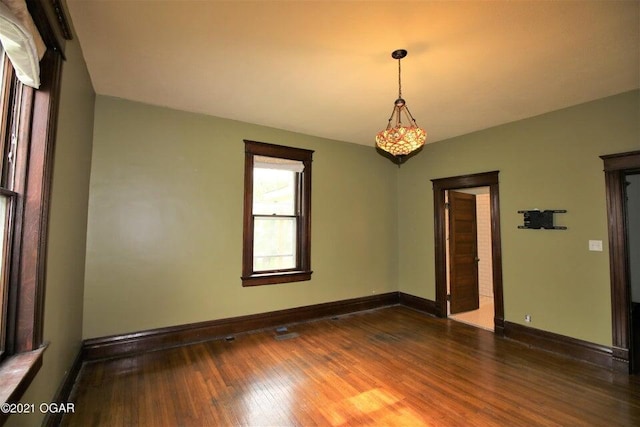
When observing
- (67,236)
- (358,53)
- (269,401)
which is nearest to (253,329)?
(269,401)

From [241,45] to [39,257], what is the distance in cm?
196

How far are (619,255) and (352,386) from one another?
120 inches

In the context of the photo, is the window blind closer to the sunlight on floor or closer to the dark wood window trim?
the dark wood window trim

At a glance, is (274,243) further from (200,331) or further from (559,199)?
(559,199)

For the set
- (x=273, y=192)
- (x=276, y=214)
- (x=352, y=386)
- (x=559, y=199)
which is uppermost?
(x=273, y=192)

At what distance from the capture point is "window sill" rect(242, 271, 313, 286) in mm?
3887

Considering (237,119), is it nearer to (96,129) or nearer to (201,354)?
(96,129)

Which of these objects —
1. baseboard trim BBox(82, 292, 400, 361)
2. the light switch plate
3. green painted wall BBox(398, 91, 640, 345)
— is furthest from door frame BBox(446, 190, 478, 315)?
the light switch plate

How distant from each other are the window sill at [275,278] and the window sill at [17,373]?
92.6 inches

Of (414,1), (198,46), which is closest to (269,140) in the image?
(198,46)

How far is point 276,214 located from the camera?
13.9 ft

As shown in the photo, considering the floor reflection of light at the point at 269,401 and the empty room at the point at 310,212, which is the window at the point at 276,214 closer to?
the empty room at the point at 310,212

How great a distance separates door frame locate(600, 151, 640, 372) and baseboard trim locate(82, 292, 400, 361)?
305cm

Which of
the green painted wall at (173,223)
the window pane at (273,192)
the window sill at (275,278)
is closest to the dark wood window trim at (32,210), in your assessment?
the green painted wall at (173,223)
